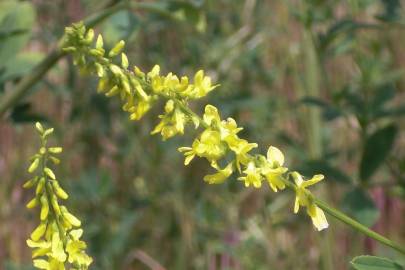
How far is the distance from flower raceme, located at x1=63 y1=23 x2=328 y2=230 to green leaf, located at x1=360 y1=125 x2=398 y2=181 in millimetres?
586

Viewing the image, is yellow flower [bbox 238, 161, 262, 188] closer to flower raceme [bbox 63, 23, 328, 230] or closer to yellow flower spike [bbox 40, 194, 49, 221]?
flower raceme [bbox 63, 23, 328, 230]

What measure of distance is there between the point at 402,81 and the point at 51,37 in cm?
84

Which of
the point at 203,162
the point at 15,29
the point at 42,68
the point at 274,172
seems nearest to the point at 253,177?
the point at 274,172

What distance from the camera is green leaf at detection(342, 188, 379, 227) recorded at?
48.7 inches

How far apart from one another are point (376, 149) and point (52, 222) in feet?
2.29

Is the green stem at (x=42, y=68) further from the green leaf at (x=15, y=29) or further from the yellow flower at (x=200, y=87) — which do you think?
the yellow flower at (x=200, y=87)

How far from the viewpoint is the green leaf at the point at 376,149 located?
1293mm

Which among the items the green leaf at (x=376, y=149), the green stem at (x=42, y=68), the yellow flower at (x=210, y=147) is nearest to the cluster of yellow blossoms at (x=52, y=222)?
the yellow flower at (x=210, y=147)

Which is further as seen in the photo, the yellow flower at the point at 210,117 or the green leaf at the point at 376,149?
the green leaf at the point at 376,149

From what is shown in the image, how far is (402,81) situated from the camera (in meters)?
1.96

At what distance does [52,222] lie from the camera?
739mm

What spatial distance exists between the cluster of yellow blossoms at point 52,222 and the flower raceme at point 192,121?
0.26 ft

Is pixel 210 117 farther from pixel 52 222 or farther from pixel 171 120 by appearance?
pixel 52 222

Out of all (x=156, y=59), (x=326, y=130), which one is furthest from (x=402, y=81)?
(x=156, y=59)
